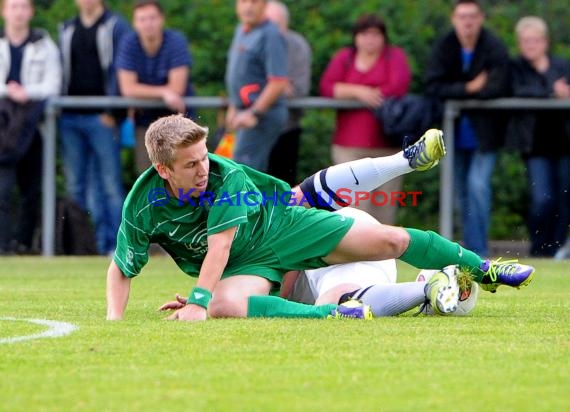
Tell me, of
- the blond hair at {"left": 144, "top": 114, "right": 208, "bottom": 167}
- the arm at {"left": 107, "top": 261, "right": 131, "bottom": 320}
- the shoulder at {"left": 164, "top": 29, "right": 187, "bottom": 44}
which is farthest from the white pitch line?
the shoulder at {"left": 164, "top": 29, "right": 187, "bottom": 44}

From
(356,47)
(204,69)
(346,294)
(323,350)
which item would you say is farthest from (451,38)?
(323,350)

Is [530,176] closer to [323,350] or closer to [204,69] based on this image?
[204,69]

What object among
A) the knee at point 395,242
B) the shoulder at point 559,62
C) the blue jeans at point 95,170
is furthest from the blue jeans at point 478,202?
the knee at point 395,242

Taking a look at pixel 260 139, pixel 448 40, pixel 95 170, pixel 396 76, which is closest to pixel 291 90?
pixel 260 139

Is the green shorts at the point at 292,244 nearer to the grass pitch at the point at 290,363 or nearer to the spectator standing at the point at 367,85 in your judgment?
the grass pitch at the point at 290,363

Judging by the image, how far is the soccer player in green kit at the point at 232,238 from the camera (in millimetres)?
7203

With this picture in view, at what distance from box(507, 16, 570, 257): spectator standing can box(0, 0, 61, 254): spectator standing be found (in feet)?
14.2

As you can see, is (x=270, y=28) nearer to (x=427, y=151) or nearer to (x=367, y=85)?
(x=367, y=85)

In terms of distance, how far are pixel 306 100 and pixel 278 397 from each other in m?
8.72

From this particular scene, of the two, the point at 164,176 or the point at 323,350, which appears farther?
the point at 164,176

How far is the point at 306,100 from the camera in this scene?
44.4ft

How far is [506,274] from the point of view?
25.4 feet

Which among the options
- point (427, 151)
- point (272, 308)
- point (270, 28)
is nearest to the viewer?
point (272, 308)

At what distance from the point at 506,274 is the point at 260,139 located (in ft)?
18.8
